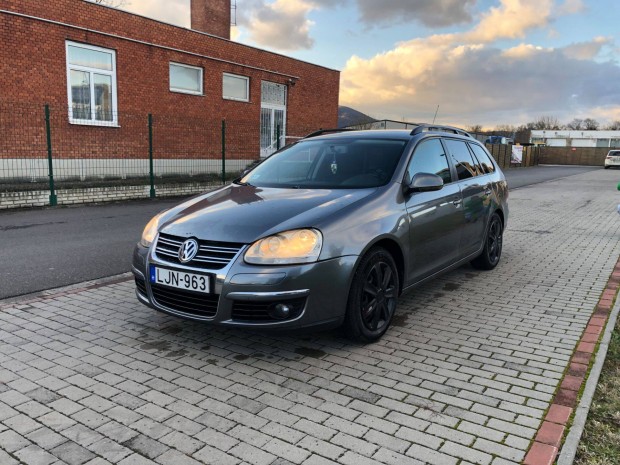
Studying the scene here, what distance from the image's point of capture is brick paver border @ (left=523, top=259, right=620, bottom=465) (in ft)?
8.68

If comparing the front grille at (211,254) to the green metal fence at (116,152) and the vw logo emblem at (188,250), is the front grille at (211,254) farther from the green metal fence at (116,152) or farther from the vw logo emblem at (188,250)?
the green metal fence at (116,152)

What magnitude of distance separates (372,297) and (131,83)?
592 inches

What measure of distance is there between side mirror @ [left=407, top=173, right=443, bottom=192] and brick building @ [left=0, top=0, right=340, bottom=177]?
12507mm

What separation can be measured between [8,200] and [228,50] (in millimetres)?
10955

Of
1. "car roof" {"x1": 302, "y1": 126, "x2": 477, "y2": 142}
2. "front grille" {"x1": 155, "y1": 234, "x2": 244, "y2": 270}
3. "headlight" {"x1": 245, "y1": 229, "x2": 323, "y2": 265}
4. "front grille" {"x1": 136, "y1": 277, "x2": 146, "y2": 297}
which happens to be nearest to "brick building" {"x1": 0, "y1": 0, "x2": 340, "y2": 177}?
"car roof" {"x1": 302, "y1": 126, "x2": 477, "y2": 142}

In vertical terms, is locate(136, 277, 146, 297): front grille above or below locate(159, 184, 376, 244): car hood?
below

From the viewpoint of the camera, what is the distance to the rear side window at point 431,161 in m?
4.72

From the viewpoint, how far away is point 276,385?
3363 millimetres

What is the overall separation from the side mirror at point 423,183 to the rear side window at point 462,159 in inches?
45.3

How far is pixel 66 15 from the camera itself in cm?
1462

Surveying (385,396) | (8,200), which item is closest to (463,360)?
(385,396)

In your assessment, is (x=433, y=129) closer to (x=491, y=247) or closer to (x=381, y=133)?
(x=381, y=133)

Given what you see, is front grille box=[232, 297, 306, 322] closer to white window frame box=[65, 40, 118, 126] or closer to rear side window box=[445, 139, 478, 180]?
rear side window box=[445, 139, 478, 180]

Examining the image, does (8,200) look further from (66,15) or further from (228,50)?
(228,50)
